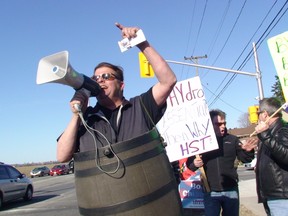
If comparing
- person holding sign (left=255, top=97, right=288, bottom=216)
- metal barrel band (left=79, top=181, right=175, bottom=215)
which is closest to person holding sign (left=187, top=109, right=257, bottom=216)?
person holding sign (left=255, top=97, right=288, bottom=216)

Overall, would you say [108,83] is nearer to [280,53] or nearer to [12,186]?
[280,53]

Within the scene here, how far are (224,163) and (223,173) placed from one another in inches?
5.0

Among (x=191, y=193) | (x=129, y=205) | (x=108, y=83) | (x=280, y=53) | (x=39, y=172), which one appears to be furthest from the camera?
(x=39, y=172)

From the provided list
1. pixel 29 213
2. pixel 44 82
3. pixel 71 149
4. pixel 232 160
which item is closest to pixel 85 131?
pixel 71 149

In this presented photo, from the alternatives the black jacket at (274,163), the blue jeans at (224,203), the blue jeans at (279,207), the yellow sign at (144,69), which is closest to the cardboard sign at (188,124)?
the blue jeans at (224,203)

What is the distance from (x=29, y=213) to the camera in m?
10.9

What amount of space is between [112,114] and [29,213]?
30.9 feet

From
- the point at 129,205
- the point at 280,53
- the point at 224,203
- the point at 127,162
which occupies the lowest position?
the point at 224,203

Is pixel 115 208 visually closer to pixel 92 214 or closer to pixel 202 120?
pixel 92 214

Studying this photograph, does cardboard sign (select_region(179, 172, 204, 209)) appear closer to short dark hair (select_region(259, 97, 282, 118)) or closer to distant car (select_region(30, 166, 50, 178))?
short dark hair (select_region(259, 97, 282, 118))

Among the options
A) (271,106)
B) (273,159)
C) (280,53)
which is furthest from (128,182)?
(280,53)

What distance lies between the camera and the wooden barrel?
2.03m

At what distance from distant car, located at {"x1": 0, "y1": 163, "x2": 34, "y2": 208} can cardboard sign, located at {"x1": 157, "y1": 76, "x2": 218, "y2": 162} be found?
372 inches

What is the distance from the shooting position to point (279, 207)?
3447 millimetres
